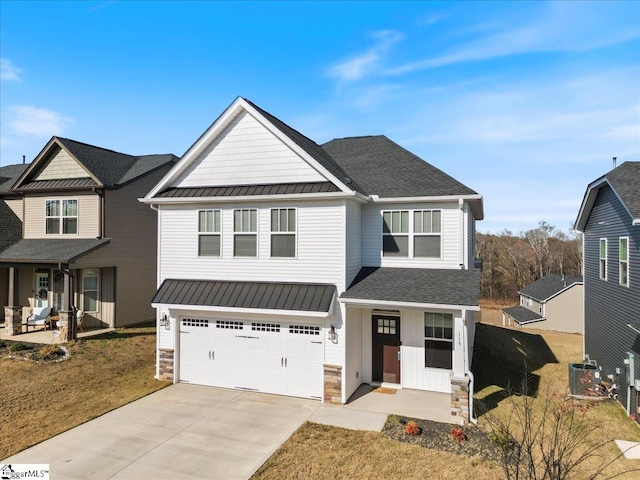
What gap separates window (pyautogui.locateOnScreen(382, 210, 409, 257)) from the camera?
13.0 metres

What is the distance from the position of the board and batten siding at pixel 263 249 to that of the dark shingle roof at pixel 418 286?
3.09 ft

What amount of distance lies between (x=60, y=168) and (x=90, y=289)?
259 inches

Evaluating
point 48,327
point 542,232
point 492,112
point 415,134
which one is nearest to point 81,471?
point 48,327

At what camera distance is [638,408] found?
10.3 m

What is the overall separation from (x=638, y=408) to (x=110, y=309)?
2141cm

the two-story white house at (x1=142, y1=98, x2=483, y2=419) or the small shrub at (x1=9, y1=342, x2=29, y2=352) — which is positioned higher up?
the two-story white house at (x1=142, y1=98, x2=483, y2=419)

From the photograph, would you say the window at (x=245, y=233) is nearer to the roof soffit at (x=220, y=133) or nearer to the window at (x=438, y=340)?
the roof soffit at (x=220, y=133)

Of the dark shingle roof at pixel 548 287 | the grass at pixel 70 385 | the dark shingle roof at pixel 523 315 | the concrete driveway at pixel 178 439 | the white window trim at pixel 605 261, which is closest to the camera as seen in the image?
the concrete driveway at pixel 178 439

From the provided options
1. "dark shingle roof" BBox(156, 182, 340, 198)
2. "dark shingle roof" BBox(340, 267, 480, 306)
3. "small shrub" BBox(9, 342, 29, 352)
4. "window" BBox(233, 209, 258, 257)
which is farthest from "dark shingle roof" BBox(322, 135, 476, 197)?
"small shrub" BBox(9, 342, 29, 352)

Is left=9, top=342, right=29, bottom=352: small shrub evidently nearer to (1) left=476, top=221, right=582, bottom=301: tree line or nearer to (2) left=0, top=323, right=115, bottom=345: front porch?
(2) left=0, top=323, right=115, bottom=345: front porch

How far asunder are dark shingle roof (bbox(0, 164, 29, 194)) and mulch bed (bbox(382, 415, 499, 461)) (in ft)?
75.4

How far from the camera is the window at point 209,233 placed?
13.0 m

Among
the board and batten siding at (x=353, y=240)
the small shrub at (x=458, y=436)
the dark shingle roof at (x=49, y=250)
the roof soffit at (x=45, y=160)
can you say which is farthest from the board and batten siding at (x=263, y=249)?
the roof soffit at (x=45, y=160)

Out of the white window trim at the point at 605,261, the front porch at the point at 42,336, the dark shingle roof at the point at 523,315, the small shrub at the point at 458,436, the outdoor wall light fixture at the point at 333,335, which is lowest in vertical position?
the dark shingle roof at the point at 523,315
